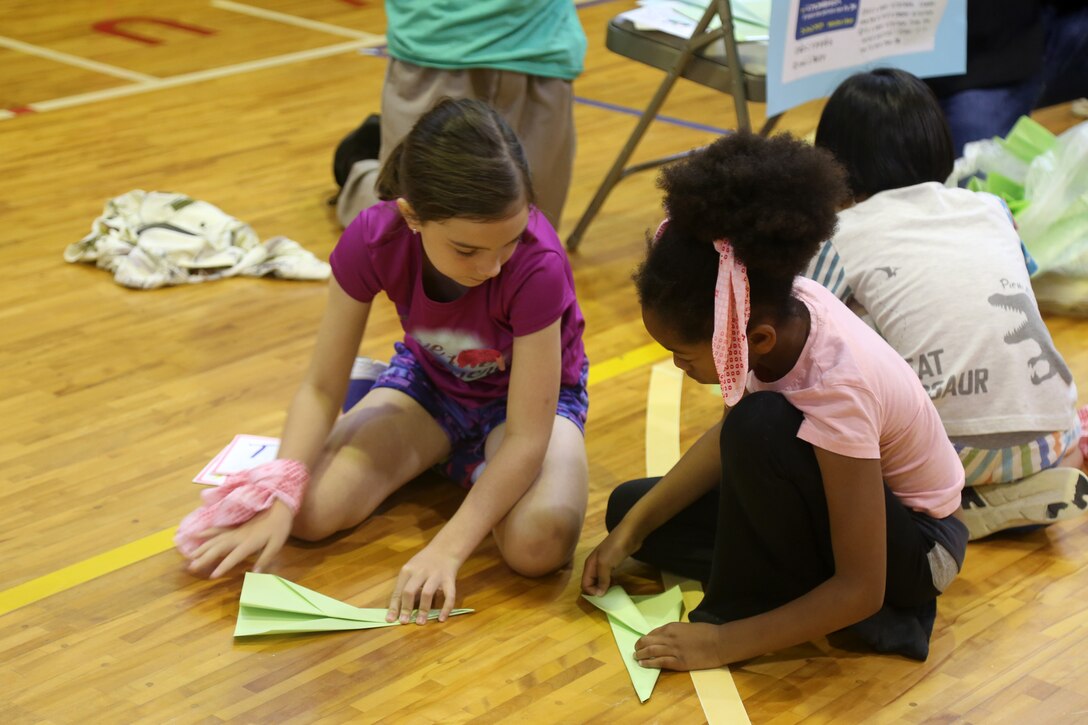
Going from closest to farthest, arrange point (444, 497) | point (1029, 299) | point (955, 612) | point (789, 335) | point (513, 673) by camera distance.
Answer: point (789, 335) < point (513, 673) < point (955, 612) < point (1029, 299) < point (444, 497)

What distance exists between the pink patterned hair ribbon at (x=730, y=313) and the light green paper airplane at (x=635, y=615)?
1.55ft

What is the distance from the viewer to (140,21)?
20.2 feet

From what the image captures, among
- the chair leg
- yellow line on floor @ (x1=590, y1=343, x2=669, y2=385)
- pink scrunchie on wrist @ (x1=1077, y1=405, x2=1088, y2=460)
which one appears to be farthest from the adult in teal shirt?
pink scrunchie on wrist @ (x1=1077, y1=405, x2=1088, y2=460)

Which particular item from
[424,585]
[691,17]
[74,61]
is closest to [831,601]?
[424,585]

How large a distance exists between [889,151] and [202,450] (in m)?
1.39

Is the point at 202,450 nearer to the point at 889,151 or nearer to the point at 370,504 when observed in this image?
the point at 370,504

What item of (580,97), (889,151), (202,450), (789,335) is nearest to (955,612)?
(789,335)

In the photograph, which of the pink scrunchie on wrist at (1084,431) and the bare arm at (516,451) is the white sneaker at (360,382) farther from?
the pink scrunchie on wrist at (1084,431)

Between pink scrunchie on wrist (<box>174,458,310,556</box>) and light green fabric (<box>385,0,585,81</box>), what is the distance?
146 cm

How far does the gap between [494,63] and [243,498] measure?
1.55m

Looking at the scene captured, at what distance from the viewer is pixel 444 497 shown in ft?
7.76

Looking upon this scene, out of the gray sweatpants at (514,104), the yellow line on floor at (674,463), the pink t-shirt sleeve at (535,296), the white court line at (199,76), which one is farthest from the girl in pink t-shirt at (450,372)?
the white court line at (199,76)

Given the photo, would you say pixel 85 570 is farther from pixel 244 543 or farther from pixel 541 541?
pixel 541 541

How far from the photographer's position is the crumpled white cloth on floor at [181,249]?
10.8 ft
